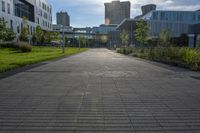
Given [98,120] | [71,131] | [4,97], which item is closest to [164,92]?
[98,120]

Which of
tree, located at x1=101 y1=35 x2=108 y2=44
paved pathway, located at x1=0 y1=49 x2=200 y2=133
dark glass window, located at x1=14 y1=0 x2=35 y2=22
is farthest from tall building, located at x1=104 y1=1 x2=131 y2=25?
paved pathway, located at x1=0 y1=49 x2=200 y2=133

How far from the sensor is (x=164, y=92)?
26.7 feet

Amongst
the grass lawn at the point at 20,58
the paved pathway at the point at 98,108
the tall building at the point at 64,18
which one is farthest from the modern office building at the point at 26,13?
the paved pathway at the point at 98,108

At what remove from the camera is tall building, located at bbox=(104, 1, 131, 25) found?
184250mm

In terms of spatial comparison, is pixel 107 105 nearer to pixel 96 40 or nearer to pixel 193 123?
pixel 193 123

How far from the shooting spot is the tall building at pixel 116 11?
604 ft

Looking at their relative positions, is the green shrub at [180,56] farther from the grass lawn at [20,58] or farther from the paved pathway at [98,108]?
the grass lawn at [20,58]

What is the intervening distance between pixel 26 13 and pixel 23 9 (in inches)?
117

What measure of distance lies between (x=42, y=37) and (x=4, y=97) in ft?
179

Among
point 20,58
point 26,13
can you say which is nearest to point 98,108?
point 20,58

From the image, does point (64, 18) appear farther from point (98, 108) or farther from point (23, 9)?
point (98, 108)

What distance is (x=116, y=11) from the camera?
189 meters

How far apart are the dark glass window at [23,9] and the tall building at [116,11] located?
114571 mm

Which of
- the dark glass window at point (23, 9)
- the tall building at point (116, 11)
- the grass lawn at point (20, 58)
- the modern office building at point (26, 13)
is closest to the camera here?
the grass lawn at point (20, 58)
